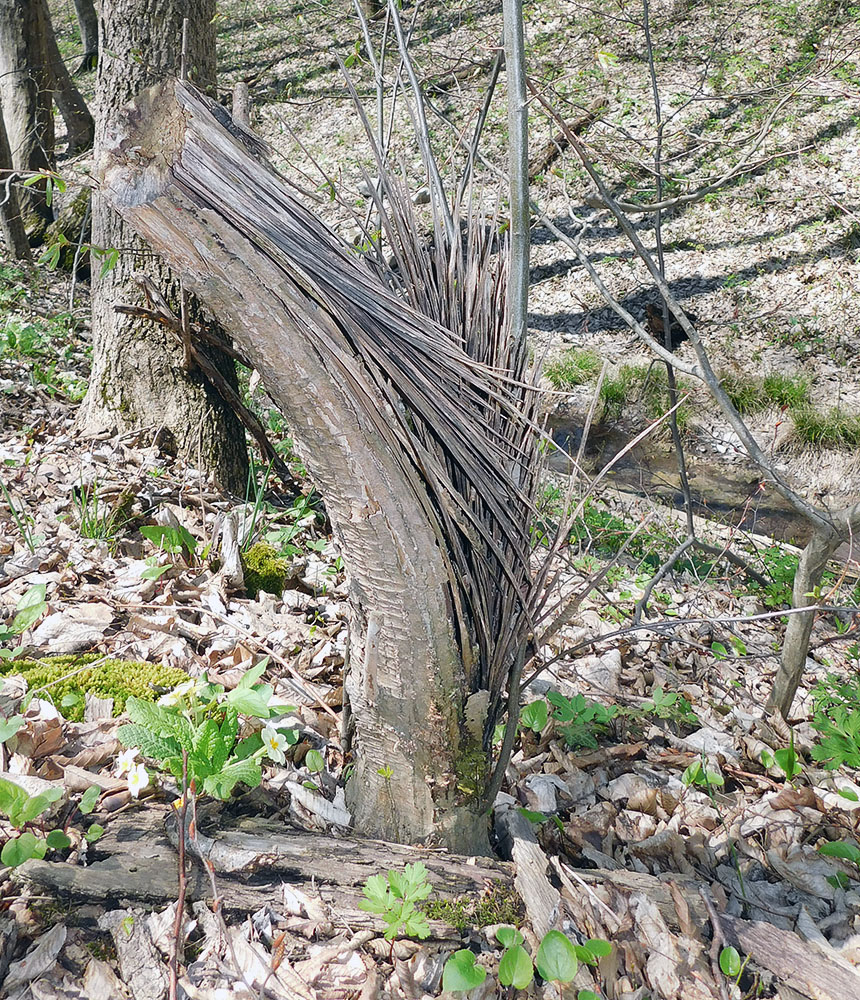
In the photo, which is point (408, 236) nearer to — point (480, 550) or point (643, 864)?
point (480, 550)

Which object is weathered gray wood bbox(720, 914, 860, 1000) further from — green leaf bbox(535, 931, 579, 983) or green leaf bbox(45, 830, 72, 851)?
green leaf bbox(45, 830, 72, 851)

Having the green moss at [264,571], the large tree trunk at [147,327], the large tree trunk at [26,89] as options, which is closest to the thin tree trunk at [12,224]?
the large tree trunk at [26,89]

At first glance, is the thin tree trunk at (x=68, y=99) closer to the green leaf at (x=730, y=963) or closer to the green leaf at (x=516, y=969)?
the green leaf at (x=516, y=969)

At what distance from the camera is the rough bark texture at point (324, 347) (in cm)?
128

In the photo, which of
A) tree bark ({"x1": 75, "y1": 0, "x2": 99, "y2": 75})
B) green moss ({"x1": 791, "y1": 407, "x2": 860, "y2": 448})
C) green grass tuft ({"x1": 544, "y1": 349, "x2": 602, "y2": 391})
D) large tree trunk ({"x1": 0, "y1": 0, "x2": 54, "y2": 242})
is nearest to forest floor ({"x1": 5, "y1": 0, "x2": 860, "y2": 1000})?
green grass tuft ({"x1": 544, "y1": 349, "x2": 602, "y2": 391})

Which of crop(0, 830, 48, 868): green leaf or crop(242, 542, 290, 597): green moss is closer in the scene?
crop(0, 830, 48, 868): green leaf

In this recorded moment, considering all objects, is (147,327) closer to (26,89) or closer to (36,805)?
(36,805)

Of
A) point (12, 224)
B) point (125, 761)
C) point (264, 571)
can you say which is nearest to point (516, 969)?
point (125, 761)

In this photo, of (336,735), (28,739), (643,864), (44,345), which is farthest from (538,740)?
(44,345)

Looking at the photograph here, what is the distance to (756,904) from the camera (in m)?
1.64

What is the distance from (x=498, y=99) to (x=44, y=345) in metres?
8.77

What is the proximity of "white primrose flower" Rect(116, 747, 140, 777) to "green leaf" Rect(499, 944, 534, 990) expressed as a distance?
878 millimetres

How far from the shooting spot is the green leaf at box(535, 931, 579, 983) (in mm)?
1201

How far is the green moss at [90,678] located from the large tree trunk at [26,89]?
689 cm
